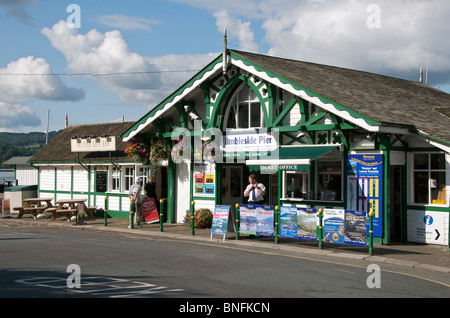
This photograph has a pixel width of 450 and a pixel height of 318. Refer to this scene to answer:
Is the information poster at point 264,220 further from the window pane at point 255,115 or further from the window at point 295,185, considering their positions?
the window pane at point 255,115

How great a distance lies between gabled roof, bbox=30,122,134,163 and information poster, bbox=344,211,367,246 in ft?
39.8

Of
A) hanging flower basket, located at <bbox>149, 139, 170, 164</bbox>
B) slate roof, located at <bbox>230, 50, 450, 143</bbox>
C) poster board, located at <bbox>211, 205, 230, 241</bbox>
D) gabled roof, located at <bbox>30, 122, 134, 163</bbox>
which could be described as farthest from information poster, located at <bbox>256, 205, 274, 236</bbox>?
gabled roof, located at <bbox>30, 122, 134, 163</bbox>

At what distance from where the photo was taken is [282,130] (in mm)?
18000

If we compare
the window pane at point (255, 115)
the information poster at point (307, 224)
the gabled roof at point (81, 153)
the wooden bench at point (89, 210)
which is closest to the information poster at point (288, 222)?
the information poster at point (307, 224)


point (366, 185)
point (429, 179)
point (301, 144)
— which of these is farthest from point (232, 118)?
point (429, 179)

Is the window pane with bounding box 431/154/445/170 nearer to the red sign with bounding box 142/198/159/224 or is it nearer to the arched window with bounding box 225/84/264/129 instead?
the arched window with bounding box 225/84/264/129

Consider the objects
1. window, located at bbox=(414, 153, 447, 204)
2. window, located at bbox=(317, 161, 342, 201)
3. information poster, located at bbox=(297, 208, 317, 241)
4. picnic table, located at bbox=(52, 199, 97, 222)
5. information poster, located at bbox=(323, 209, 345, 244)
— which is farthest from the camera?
picnic table, located at bbox=(52, 199, 97, 222)

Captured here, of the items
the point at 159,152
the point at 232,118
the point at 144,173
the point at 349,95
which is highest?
the point at 349,95

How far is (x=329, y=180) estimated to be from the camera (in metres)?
17.2

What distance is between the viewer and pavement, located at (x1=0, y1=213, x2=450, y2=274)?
13023 millimetres

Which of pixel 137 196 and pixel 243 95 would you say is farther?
pixel 137 196

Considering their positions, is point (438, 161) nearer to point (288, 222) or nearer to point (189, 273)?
point (288, 222)

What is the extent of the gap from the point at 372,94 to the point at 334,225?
6.65 meters
